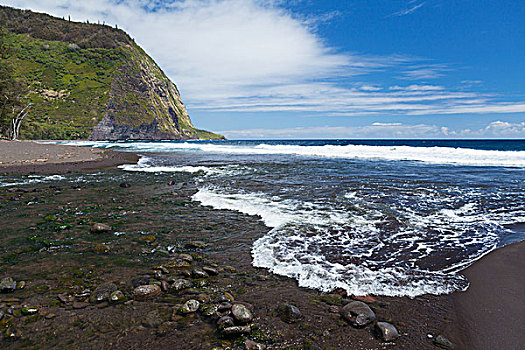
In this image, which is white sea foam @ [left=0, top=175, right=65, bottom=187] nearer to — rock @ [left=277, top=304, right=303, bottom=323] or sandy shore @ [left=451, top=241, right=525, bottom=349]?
rock @ [left=277, top=304, right=303, bottom=323]

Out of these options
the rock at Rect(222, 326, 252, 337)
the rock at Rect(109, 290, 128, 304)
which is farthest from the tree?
the rock at Rect(222, 326, 252, 337)

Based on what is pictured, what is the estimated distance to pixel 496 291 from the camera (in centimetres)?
376

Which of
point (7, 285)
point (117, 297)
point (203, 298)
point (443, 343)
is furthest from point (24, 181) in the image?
point (443, 343)

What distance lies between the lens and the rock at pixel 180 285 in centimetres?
362

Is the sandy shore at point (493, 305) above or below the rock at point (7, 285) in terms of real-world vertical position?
above

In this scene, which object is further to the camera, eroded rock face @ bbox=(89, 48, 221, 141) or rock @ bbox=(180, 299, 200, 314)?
eroded rock face @ bbox=(89, 48, 221, 141)

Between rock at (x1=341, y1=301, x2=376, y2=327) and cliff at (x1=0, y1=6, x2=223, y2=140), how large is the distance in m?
77.3

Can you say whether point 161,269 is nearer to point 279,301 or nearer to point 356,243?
point 279,301

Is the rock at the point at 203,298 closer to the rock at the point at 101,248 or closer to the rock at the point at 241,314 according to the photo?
the rock at the point at 241,314

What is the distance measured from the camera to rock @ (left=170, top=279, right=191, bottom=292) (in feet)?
11.9

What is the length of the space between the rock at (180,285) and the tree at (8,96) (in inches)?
1962

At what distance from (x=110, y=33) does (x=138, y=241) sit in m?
150

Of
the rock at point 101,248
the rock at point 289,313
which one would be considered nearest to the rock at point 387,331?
the rock at point 289,313

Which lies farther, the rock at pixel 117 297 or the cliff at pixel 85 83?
the cliff at pixel 85 83
